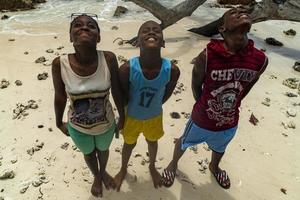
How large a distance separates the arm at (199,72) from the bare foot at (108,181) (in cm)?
105

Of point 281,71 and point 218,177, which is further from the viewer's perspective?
point 281,71

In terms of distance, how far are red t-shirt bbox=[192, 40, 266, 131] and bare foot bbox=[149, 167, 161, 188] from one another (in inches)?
26.3

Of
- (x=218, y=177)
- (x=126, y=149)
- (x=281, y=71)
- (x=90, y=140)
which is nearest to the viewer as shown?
(x=90, y=140)

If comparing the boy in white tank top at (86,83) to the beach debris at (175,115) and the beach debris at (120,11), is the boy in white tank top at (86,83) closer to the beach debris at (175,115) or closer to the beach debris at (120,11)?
the beach debris at (175,115)

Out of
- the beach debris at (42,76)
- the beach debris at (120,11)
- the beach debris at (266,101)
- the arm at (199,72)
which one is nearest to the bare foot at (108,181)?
the arm at (199,72)

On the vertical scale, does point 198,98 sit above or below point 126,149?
above

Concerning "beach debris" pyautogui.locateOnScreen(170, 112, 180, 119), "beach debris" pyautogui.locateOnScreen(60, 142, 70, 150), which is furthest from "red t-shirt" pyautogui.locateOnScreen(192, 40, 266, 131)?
"beach debris" pyautogui.locateOnScreen(60, 142, 70, 150)

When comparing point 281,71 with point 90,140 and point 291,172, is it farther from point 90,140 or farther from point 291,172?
point 90,140

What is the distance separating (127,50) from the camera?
5602 mm

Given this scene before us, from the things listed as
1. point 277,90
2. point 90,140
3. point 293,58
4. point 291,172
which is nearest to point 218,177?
point 291,172

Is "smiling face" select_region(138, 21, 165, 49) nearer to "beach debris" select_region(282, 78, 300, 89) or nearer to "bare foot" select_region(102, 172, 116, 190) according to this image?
"bare foot" select_region(102, 172, 116, 190)

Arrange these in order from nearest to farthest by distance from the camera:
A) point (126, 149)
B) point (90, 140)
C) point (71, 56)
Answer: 1. point (71, 56)
2. point (90, 140)
3. point (126, 149)

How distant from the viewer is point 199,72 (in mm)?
2617

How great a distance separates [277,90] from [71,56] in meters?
3.24
